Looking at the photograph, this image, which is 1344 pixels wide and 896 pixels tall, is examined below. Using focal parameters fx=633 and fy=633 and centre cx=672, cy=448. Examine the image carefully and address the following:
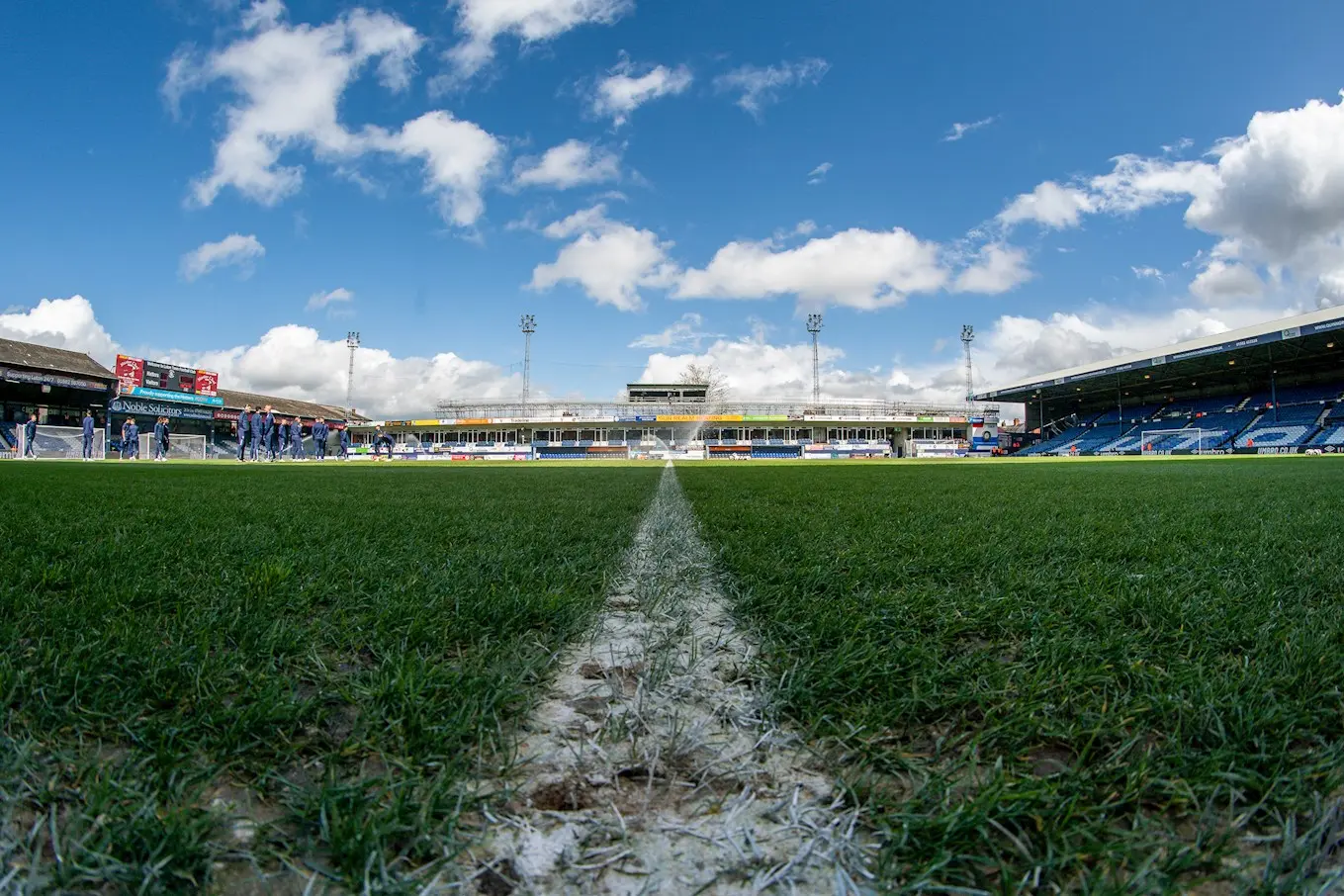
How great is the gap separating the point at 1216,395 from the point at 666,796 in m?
52.8

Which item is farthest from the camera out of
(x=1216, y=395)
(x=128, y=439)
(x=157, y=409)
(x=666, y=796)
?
(x=1216, y=395)

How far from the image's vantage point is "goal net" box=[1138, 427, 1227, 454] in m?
35.3

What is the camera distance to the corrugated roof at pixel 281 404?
4581 centimetres

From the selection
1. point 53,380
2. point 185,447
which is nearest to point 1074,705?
point 53,380

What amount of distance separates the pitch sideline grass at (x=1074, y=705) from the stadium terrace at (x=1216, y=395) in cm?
3658

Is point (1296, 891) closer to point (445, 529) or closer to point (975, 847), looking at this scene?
point (975, 847)

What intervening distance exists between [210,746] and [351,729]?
0.18 meters

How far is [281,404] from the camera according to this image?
1997 inches

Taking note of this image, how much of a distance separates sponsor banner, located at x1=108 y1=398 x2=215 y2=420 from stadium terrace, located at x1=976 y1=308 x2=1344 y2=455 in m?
52.9

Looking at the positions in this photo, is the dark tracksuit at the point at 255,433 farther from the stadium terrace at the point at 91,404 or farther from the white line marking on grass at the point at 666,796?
the white line marking on grass at the point at 666,796

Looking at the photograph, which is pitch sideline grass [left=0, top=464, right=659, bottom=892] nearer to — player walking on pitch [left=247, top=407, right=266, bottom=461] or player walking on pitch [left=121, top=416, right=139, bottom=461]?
player walking on pitch [left=247, top=407, right=266, bottom=461]

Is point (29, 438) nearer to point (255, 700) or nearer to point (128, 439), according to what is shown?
point (128, 439)

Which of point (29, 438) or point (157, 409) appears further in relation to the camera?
point (157, 409)

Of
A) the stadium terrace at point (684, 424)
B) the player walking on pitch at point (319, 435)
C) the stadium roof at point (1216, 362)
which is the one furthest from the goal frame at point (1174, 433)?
the player walking on pitch at point (319, 435)
